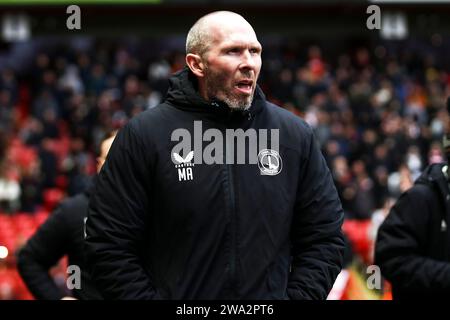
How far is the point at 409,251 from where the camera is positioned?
4.78 m

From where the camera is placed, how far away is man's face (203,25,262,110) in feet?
13.5

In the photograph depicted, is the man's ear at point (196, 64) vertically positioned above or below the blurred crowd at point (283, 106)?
above

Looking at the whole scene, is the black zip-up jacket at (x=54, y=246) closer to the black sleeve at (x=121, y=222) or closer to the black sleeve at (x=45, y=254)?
the black sleeve at (x=45, y=254)

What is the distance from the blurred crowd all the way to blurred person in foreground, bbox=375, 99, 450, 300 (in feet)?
35.6

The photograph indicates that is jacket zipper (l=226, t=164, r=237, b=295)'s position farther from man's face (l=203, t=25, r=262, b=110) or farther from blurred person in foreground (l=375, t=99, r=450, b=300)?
blurred person in foreground (l=375, t=99, r=450, b=300)

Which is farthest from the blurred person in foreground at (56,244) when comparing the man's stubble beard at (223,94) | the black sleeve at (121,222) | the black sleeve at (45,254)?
the man's stubble beard at (223,94)

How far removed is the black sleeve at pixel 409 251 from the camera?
15.4 feet

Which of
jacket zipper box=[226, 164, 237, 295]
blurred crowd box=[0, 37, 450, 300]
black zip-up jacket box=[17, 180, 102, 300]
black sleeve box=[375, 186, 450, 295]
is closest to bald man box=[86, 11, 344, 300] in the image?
jacket zipper box=[226, 164, 237, 295]

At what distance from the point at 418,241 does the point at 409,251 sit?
7 cm

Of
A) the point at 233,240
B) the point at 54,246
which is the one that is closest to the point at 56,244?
the point at 54,246

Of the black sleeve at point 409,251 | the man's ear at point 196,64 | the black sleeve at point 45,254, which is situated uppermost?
the man's ear at point 196,64

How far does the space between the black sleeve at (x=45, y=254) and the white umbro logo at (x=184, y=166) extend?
2237 millimetres
